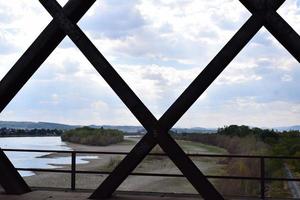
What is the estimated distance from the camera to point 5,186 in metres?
9.02

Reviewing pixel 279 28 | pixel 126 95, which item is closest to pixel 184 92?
pixel 126 95

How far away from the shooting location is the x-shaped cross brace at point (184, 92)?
25.2ft

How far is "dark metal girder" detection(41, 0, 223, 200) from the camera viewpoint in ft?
25.5

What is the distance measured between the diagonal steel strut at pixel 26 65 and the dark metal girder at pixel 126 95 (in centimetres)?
21

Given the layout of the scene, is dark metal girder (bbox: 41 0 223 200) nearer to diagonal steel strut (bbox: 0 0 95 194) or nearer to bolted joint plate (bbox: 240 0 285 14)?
diagonal steel strut (bbox: 0 0 95 194)

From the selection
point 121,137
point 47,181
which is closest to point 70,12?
point 47,181

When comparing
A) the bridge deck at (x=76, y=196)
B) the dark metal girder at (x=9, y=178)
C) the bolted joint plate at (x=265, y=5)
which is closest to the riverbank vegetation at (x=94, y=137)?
the bridge deck at (x=76, y=196)

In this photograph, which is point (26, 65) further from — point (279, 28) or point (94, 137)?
point (94, 137)

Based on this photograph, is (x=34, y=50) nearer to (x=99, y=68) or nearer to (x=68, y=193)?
(x=99, y=68)

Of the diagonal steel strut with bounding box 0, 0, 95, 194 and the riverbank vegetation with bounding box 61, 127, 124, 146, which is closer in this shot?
the diagonal steel strut with bounding box 0, 0, 95, 194

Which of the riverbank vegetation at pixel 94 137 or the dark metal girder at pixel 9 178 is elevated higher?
the riverbank vegetation at pixel 94 137

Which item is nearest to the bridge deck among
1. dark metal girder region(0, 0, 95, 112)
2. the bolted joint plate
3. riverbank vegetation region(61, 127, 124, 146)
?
dark metal girder region(0, 0, 95, 112)

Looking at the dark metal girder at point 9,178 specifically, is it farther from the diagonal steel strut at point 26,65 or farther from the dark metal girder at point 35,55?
the dark metal girder at point 35,55

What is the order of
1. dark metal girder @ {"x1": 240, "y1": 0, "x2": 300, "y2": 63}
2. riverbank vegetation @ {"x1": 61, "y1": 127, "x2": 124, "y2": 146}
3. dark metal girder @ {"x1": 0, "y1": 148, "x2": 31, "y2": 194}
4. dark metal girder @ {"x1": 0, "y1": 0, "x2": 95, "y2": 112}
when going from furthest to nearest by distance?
riverbank vegetation @ {"x1": 61, "y1": 127, "x2": 124, "y2": 146}
dark metal girder @ {"x1": 0, "y1": 148, "x2": 31, "y2": 194}
dark metal girder @ {"x1": 0, "y1": 0, "x2": 95, "y2": 112}
dark metal girder @ {"x1": 240, "y1": 0, "x2": 300, "y2": 63}
